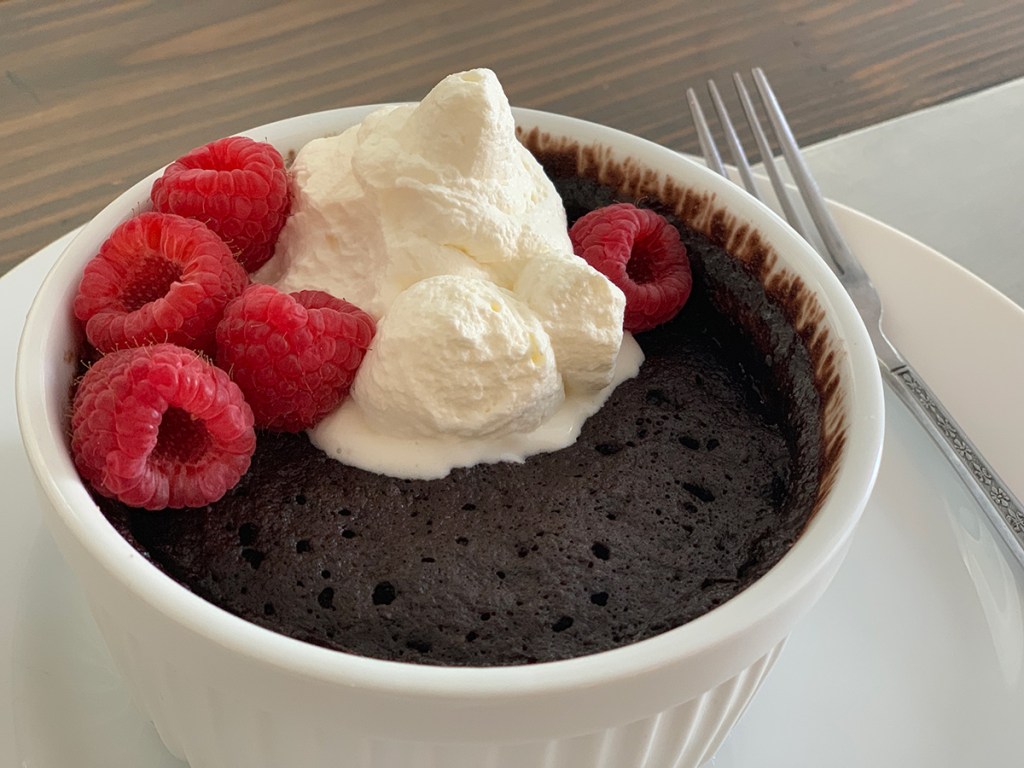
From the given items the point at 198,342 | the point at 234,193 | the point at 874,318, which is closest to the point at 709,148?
the point at 874,318

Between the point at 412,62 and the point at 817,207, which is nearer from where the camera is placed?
the point at 817,207

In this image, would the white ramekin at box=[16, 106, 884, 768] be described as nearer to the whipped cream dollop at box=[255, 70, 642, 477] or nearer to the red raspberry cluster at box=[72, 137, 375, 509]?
the red raspberry cluster at box=[72, 137, 375, 509]

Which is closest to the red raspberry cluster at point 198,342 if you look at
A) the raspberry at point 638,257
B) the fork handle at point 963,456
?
the raspberry at point 638,257

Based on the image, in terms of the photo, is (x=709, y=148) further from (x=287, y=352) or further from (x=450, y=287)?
(x=287, y=352)

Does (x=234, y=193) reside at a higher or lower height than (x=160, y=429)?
higher

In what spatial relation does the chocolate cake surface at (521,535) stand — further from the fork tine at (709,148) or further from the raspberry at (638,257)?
the fork tine at (709,148)

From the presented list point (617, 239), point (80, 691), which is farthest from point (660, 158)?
point (80, 691)
